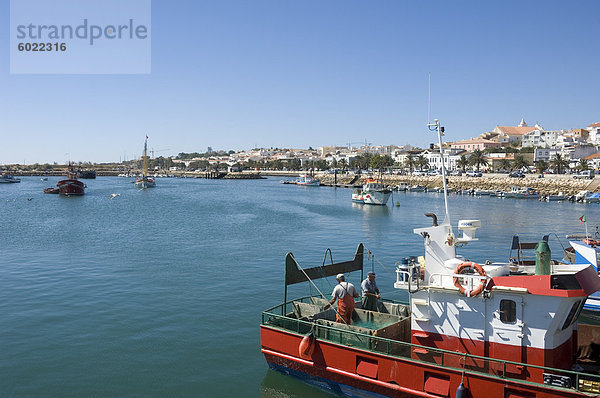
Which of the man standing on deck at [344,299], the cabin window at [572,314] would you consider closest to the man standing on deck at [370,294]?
the man standing on deck at [344,299]

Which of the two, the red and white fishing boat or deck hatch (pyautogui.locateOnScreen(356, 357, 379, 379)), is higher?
the red and white fishing boat

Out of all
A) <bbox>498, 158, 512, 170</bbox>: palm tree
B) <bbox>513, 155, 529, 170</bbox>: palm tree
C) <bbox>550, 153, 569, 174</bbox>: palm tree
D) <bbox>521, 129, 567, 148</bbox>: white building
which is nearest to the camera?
<bbox>550, 153, 569, 174</bbox>: palm tree

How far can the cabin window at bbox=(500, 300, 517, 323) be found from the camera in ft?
33.7

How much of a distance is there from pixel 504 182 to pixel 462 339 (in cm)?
10184

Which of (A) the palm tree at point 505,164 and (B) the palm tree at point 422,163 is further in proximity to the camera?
(B) the palm tree at point 422,163

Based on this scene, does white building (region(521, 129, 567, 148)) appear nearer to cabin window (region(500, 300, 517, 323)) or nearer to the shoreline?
the shoreline

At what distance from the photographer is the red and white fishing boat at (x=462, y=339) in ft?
32.3

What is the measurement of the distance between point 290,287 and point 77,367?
35.2ft

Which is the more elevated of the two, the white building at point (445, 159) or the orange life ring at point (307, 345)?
the white building at point (445, 159)

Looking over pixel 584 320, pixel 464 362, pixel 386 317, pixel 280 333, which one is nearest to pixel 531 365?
pixel 464 362

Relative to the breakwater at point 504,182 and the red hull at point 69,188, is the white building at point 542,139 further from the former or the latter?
the red hull at point 69,188

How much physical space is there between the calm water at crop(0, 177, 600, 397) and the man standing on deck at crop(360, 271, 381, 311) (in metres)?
3.01

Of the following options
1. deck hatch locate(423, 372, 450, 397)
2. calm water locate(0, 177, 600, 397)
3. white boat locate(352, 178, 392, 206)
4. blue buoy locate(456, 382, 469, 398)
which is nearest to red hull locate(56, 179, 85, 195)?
calm water locate(0, 177, 600, 397)

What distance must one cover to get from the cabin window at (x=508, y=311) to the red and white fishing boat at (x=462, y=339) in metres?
0.02
